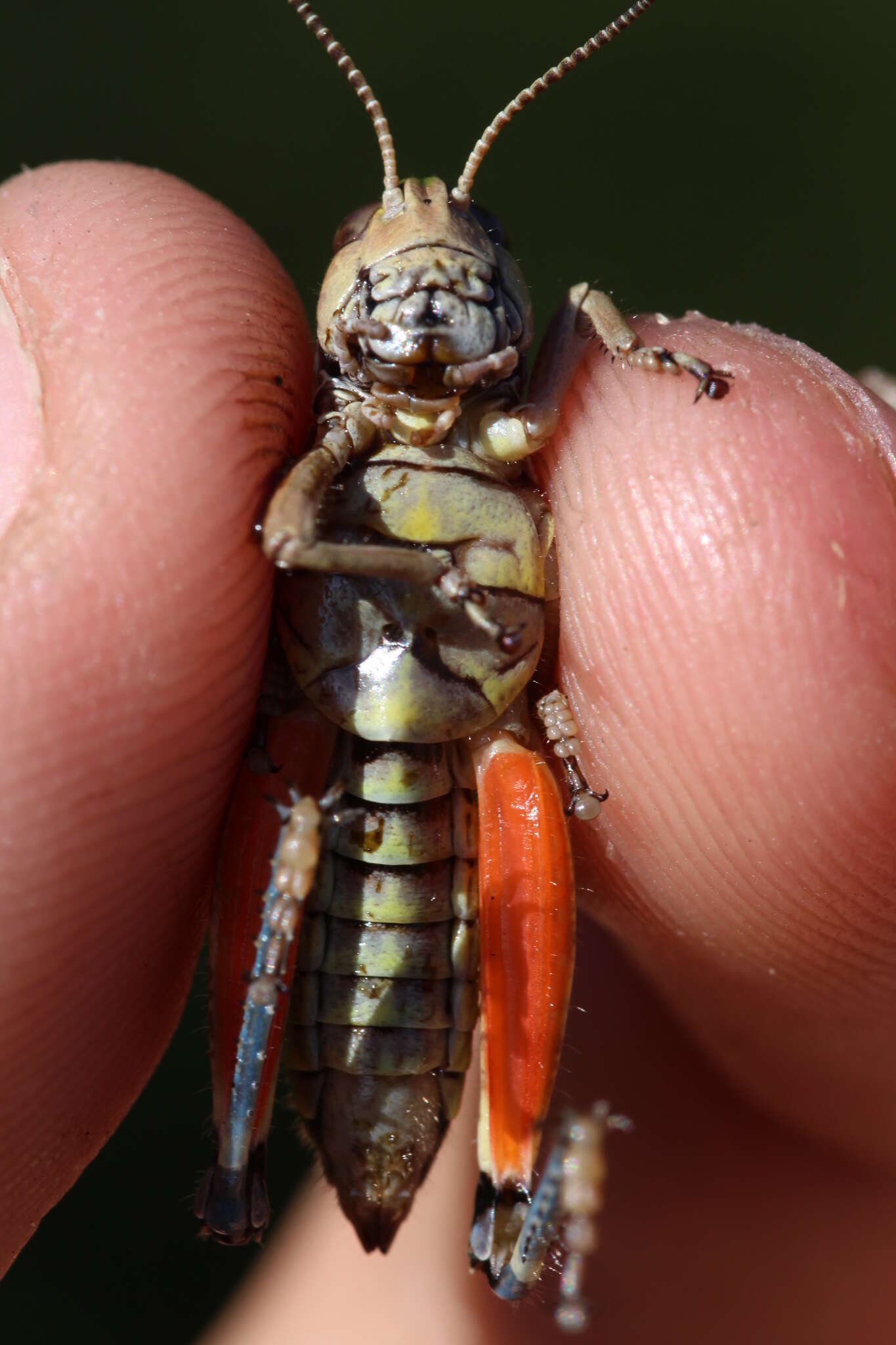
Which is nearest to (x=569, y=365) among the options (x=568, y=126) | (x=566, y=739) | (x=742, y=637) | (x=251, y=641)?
(x=742, y=637)

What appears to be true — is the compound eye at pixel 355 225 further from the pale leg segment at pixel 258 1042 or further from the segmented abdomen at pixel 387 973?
the pale leg segment at pixel 258 1042

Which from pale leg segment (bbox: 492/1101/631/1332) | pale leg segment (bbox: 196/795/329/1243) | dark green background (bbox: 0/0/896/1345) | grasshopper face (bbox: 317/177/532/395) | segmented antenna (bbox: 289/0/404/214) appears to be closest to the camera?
pale leg segment (bbox: 196/795/329/1243)

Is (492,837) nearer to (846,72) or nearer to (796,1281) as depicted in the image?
(796,1281)

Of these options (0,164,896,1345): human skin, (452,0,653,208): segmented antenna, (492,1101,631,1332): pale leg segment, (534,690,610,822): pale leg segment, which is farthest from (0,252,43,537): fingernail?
(492,1101,631,1332): pale leg segment

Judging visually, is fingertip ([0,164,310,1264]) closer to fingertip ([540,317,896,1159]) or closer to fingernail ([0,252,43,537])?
fingernail ([0,252,43,537])

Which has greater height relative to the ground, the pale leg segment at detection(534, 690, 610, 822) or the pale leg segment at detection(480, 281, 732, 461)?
the pale leg segment at detection(480, 281, 732, 461)

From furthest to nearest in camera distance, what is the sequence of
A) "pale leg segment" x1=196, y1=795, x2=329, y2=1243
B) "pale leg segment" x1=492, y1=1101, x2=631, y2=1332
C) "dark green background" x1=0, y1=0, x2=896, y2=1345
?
"dark green background" x1=0, y1=0, x2=896, y2=1345, "pale leg segment" x1=492, y1=1101, x2=631, y2=1332, "pale leg segment" x1=196, y1=795, x2=329, y2=1243

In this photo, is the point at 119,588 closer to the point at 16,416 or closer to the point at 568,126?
the point at 16,416
